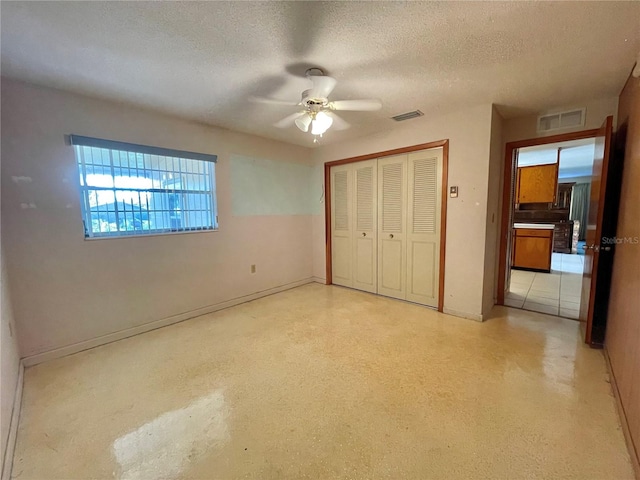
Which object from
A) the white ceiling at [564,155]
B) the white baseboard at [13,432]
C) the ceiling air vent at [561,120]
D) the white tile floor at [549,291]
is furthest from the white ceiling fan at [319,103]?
the white ceiling at [564,155]

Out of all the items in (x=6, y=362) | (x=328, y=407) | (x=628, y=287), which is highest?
(x=628, y=287)

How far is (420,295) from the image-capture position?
350cm

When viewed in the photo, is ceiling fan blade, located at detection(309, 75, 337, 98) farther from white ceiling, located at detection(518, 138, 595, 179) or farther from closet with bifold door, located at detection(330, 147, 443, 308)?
white ceiling, located at detection(518, 138, 595, 179)

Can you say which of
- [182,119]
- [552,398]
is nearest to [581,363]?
[552,398]

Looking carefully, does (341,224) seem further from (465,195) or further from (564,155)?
(564,155)

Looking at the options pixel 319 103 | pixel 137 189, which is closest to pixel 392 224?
pixel 319 103

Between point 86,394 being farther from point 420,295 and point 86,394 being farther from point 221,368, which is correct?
point 420,295

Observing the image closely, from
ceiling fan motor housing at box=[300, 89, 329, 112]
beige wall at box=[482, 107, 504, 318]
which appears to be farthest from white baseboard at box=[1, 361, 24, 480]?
beige wall at box=[482, 107, 504, 318]

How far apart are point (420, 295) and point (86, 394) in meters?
3.32

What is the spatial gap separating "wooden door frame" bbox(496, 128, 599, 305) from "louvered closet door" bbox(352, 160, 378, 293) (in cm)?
152

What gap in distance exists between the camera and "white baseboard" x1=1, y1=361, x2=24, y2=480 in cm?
130

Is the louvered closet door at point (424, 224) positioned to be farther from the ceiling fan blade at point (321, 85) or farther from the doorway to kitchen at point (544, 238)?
the ceiling fan blade at point (321, 85)

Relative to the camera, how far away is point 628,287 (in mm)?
1735

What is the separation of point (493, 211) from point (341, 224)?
200cm
